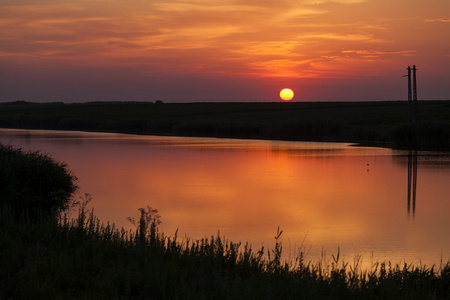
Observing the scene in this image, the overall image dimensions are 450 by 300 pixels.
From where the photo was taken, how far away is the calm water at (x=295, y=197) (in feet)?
41.9

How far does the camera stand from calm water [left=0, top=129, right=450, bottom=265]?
1277cm

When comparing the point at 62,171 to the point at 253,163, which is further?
the point at 253,163

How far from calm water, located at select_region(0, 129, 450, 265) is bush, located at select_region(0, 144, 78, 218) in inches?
47.3

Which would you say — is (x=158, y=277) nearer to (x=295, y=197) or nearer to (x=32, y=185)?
(x=32, y=185)

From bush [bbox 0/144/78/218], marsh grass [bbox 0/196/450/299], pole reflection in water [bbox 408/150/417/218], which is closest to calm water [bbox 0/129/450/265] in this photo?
pole reflection in water [bbox 408/150/417/218]

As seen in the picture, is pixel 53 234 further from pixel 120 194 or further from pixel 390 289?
pixel 120 194

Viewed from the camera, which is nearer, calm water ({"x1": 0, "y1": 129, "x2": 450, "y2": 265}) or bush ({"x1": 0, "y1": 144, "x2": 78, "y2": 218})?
calm water ({"x1": 0, "y1": 129, "x2": 450, "y2": 265})

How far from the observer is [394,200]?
18625mm

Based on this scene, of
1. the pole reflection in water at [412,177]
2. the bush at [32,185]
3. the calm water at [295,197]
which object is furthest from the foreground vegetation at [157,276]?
the pole reflection in water at [412,177]

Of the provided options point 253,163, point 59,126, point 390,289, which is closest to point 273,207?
point 390,289

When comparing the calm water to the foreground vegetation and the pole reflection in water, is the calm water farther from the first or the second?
the foreground vegetation

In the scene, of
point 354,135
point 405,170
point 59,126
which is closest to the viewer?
point 405,170

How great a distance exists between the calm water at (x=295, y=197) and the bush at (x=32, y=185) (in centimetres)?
120

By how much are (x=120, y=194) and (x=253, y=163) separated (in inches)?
500
